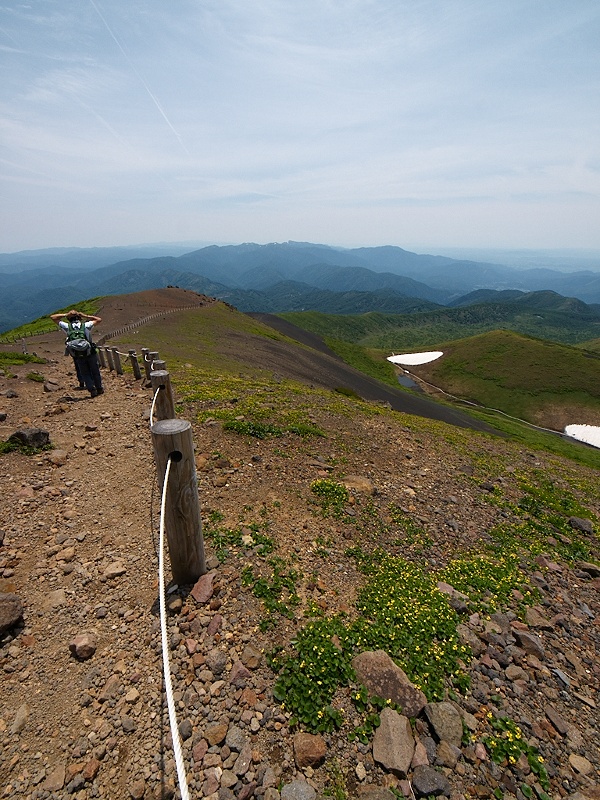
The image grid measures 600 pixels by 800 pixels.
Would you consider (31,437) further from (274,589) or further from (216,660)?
(216,660)

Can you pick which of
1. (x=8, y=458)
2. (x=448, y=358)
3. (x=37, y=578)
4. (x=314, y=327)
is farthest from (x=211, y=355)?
(x=314, y=327)

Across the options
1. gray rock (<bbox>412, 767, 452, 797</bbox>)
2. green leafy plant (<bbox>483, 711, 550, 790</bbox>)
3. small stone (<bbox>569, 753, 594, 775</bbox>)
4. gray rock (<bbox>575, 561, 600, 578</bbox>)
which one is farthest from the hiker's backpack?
gray rock (<bbox>575, 561, 600, 578</bbox>)

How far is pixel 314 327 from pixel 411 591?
529 feet

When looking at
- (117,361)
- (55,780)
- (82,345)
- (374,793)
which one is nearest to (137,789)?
(55,780)

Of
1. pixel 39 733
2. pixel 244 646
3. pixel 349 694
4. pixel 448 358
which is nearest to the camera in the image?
pixel 39 733

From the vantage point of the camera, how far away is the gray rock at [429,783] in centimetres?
426

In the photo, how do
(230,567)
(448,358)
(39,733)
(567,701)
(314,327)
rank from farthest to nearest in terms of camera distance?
(314,327) → (448,358) → (230,567) → (567,701) → (39,733)

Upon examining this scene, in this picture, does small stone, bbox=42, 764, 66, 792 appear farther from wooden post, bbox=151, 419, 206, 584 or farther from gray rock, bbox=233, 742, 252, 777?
wooden post, bbox=151, 419, 206, 584

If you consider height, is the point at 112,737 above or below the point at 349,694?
above

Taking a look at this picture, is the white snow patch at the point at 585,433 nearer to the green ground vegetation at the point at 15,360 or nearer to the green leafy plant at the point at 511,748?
the green leafy plant at the point at 511,748

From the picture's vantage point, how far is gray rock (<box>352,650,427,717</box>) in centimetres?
507

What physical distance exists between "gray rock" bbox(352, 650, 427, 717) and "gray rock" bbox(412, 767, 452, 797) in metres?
0.58

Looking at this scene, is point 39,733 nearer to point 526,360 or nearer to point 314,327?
point 526,360

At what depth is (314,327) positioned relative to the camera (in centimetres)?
16425
